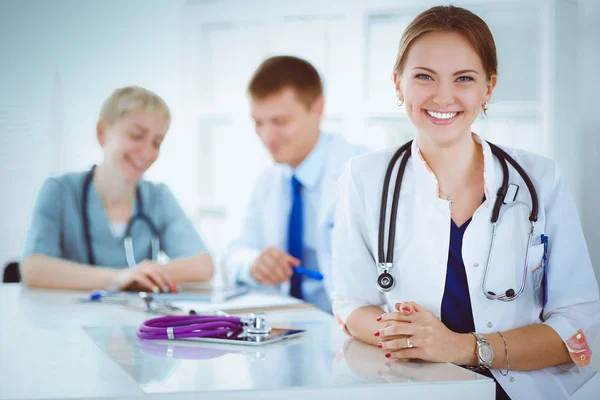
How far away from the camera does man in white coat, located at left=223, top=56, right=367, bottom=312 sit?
252 cm

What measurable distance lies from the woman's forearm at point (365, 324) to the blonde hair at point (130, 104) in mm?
1396

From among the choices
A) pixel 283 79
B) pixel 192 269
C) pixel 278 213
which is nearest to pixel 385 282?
pixel 192 269

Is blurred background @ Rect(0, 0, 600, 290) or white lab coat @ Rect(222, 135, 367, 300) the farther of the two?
blurred background @ Rect(0, 0, 600, 290)

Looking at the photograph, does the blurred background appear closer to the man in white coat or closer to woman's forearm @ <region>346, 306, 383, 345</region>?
the man in white coat

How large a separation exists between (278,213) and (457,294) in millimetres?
1397

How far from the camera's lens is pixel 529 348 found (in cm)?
121

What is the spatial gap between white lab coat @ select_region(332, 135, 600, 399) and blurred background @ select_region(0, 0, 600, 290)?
2138mm

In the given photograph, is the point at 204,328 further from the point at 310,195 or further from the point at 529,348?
the point at 310,195

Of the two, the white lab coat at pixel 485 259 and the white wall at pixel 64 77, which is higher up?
the white wall at pixel 64 77

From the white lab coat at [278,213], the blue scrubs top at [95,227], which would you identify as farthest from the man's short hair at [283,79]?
the blue scrubs top at [95,227]

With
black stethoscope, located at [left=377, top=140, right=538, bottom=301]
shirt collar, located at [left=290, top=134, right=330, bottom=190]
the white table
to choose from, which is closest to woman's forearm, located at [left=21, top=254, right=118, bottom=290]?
the white table

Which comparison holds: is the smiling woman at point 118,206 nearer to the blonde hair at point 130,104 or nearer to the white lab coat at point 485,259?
the blonde hair at point 130,104

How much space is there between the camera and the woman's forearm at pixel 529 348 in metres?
1.19

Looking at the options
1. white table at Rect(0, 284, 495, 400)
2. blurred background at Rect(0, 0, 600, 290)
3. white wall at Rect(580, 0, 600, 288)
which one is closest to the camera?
white table at Rect(0, 284, 495, 400)
